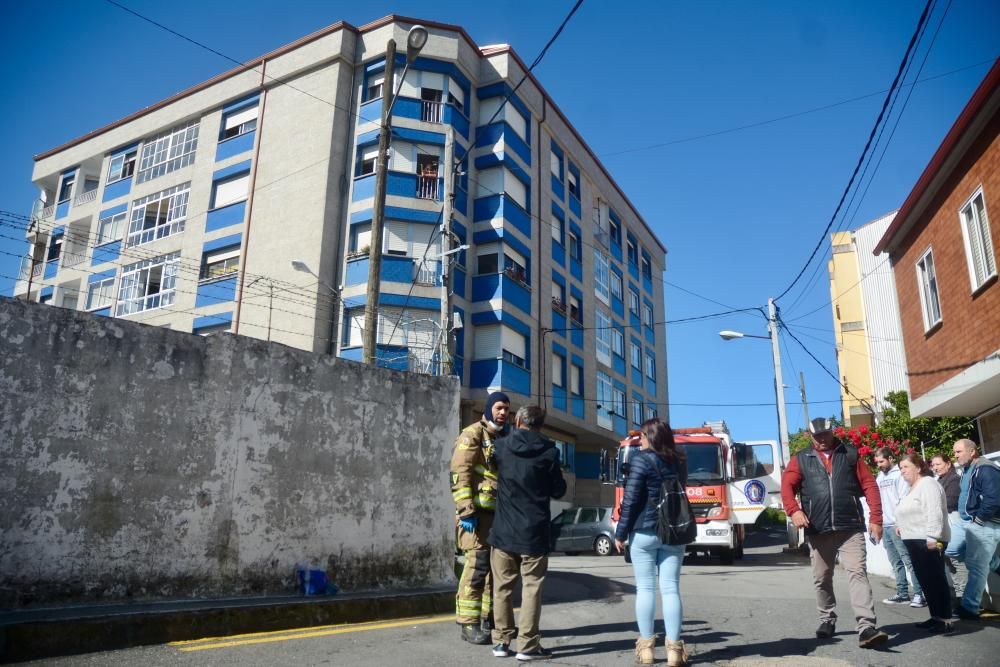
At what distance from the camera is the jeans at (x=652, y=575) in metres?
5.27

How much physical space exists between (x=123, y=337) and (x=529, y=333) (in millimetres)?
22635

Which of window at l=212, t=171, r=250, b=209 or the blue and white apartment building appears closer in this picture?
the blue and white apartment building

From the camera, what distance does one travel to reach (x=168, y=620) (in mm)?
5887

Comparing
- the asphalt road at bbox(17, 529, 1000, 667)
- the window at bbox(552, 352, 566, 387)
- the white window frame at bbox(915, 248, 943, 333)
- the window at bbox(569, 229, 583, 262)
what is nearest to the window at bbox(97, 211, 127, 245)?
the window at bbox(552, 352, 566, 387)

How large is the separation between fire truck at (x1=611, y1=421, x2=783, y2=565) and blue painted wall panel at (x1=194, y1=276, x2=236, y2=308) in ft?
51.6

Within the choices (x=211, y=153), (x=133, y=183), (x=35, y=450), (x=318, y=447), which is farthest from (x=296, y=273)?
(x=35, y=450)

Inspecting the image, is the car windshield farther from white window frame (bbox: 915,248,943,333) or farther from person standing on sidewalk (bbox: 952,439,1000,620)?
person standing on sidewalk (bbox: 952,439,1000,620)

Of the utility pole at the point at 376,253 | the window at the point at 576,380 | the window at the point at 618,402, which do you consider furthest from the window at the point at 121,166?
the window at the point at 618,402

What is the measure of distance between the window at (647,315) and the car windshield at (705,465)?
2521 cm

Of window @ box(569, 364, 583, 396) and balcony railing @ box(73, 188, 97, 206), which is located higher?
balcony railing @ box(73, 188, 97, 206)

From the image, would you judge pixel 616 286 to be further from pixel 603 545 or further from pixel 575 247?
pixel 603 545

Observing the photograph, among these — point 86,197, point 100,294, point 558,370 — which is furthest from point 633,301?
point 86,197

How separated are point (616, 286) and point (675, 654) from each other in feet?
114

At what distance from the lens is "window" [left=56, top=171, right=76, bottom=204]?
34.9 meters
